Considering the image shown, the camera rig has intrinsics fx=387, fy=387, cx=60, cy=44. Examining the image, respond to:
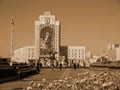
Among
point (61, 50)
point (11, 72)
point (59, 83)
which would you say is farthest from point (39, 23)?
point (59, 83)

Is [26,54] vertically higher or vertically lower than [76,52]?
lower

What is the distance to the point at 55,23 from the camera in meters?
160

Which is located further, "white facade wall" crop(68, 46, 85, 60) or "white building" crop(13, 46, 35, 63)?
"white facade wall" crop(68, 46, 85, 60)

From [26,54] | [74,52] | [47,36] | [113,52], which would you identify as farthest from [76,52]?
[26,54]

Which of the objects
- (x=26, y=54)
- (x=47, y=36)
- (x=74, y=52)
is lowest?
(x=26, y=54)

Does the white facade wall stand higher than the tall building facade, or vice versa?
the tall building facade

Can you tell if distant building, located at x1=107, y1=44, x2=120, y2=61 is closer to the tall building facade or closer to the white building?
the tall building facade

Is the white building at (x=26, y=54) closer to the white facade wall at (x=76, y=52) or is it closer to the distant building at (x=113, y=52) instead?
the white facade wall at (x=76, y=52)

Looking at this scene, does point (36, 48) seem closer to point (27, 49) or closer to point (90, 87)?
point (27, 49)

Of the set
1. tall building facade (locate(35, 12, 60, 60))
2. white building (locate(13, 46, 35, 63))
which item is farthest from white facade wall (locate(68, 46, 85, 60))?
white building (locate(13, 46, 35, 63))

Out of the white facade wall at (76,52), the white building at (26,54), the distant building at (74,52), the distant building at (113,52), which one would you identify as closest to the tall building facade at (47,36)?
the white building at (26,54)

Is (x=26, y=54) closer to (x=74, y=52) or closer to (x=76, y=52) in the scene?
(x=74, y=52)

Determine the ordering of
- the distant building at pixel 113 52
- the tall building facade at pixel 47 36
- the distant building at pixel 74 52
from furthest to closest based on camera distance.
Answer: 1. the distant building at pixel 74 52
2. the distant building at pixel 113 52
3. the tall building facade at pixel 47 36

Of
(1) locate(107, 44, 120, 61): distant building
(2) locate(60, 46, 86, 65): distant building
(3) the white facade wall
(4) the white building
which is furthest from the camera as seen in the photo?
(3) the white facade wall
